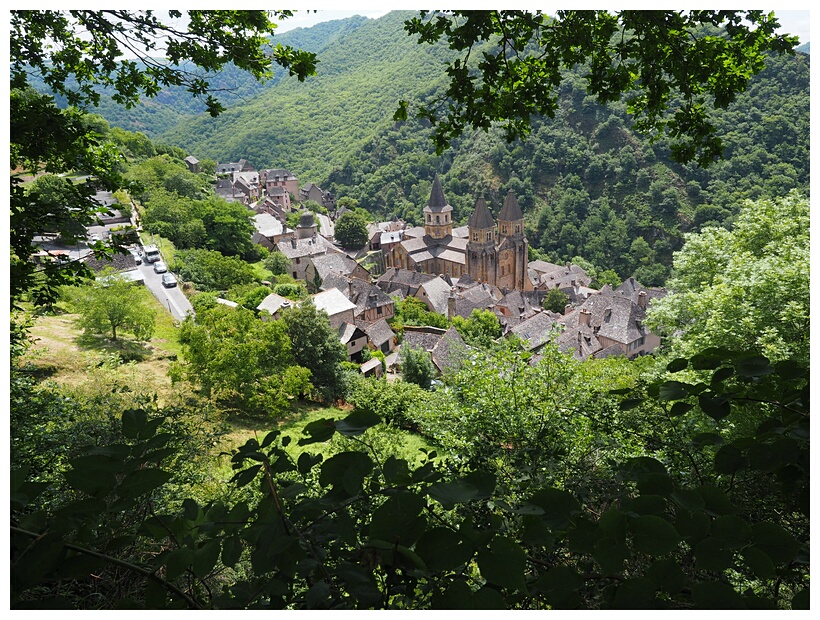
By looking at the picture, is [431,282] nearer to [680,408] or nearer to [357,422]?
[680,408]

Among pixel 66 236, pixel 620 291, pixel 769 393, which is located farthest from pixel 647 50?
pixel 620 291

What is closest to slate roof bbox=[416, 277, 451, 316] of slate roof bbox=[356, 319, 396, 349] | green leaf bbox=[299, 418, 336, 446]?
slate roof bbox=[356, 319, 396, 349]

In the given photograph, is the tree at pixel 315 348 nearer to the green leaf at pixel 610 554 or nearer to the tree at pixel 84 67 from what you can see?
the tree at pixel 84 67

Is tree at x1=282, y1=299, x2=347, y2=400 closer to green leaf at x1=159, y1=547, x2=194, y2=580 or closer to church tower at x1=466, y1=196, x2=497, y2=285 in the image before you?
green leaf at x1=159, y1=547, x2=194, y2=580

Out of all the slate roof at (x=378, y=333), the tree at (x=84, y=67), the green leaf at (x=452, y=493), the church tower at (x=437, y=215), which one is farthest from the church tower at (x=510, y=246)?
the green leaf at (x=452, y=493)

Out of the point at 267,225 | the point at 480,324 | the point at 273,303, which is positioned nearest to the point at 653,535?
the point at 273,303

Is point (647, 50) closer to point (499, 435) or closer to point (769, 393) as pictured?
point (769, 393)
